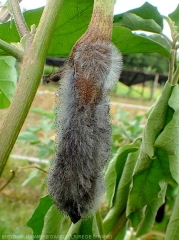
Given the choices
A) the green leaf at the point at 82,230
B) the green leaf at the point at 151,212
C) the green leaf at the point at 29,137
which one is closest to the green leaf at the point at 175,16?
the green leaf at the point at 151,212

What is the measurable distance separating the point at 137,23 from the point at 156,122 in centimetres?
23

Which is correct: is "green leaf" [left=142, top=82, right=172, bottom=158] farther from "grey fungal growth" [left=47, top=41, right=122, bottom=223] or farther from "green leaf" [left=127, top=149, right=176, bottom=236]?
Result: "grey fungal growth" [left=47, top=41, right=122, bottom=223]

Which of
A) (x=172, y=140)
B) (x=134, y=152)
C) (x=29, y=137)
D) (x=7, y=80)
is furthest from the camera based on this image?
(x=29, y=137)

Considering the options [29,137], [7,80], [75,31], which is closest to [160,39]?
[75,31]

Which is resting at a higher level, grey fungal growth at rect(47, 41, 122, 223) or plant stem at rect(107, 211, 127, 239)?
grey fungal growth at rect(47, 41, 122, 223)

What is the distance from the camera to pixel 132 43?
3.07 feet

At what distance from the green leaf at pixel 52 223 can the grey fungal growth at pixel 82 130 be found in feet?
1.27

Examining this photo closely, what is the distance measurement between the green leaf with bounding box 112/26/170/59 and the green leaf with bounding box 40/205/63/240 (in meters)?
0.35

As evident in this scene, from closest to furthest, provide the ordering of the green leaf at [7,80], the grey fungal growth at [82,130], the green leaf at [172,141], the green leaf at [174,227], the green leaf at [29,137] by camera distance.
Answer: the grey fungal growth at [82,130] < the green leaf at [172,141] < the green leaf at [174,227] < the green leaf at [7,80] < the green leaf at [29,137]

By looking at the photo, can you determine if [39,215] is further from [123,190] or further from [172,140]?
[172,140]

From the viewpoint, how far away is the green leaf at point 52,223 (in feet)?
3.07

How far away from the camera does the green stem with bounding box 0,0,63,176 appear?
53 centimetres

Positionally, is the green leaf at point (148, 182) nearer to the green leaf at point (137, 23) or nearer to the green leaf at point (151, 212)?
the green leaf at point (151, 212)

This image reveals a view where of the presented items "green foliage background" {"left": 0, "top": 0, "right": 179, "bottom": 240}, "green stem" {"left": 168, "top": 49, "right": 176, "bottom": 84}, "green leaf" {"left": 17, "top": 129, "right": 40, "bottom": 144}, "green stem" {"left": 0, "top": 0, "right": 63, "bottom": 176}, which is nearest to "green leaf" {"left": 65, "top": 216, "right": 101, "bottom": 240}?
"green foliage background" {"left": 0, "top": 0, "right": 179, "bottom": 240}
